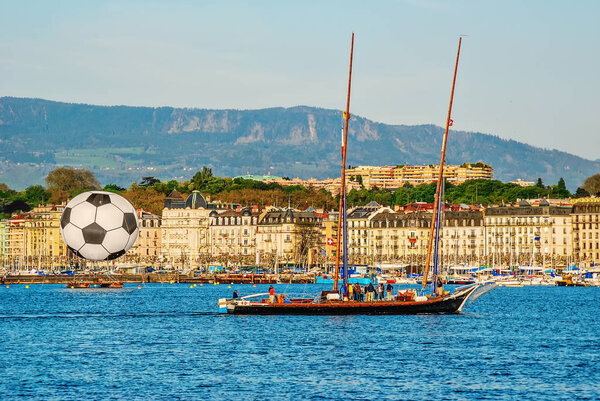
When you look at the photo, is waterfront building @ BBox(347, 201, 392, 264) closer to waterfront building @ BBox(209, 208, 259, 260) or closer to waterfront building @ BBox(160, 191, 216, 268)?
waterfront building @ BBox(209, 208, 259, 260)

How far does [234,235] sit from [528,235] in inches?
1709

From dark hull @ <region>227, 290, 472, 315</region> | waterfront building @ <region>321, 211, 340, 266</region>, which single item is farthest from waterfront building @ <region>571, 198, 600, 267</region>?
dark hull @ <region>227, 290, 472, 315</region>

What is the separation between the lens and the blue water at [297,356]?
112 feet

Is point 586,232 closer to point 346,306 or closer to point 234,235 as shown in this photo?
point 234,235

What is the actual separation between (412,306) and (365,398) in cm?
2398

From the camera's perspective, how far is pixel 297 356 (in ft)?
138

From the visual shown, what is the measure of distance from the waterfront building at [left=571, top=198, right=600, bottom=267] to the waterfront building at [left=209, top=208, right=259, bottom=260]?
1769 inches

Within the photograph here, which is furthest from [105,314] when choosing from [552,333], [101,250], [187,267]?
[187,267]

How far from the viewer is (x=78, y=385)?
3475 cm

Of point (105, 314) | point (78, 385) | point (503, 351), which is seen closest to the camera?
point (78, 385)

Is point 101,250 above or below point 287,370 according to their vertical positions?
above

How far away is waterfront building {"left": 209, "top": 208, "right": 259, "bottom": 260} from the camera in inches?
6698

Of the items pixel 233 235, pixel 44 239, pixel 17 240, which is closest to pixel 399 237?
pixel 233 235

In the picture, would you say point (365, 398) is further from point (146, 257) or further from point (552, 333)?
point (146, 257)
